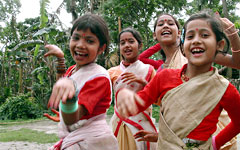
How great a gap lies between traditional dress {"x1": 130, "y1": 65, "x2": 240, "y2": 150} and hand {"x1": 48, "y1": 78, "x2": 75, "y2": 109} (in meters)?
0.57

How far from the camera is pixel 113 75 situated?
2990 millimetres

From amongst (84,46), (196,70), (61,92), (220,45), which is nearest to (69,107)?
(61,92)

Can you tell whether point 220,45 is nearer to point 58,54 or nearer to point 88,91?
point 88,91

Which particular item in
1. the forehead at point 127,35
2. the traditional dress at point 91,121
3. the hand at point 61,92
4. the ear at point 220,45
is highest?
the forehead at point 127,35

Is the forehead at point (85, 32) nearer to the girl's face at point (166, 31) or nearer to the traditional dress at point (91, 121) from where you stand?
the traditional dress at point (91, 121)

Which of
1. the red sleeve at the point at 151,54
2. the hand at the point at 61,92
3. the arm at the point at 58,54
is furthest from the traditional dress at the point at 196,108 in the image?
the red sleeve at the point at 151,54

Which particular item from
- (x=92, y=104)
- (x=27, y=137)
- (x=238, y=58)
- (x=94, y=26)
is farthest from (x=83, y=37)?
(x=27, y=137)

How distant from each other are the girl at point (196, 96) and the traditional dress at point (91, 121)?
0.32 metres

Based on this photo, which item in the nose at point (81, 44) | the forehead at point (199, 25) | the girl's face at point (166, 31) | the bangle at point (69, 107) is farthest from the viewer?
the girl's face at point (166, 31)

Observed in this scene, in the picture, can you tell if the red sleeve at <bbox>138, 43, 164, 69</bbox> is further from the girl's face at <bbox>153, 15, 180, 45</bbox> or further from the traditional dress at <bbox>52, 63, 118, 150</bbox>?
the traditional dress at <bbox>52, 63, 118, 150</bbox>

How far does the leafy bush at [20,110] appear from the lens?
12703 mm

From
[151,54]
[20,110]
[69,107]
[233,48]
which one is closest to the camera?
[69,107]

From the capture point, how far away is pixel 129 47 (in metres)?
2.93

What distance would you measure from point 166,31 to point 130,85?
726mm
